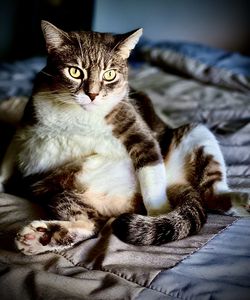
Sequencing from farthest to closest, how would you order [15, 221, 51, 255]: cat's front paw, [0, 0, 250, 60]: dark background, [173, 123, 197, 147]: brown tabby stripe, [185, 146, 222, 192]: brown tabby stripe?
[0, 0, 250, 60]: dark background < [173, 123, 197, 147]: brown tabby stripe < [185, 146, 222, 192]: brown tabby stripe < [15, 221, 51, 255]: cat's front paw

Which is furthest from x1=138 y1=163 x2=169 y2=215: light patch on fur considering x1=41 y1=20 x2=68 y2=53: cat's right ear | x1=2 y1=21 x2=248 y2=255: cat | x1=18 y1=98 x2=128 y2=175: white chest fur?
x1=41 y1=20 x2=68 y2=53: cat's right ear

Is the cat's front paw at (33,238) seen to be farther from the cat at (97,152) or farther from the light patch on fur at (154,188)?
the light patch on fur at (154,188)

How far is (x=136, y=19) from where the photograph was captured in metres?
3.89

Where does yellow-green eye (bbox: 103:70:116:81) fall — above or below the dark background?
below

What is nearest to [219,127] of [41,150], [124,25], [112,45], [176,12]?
[112,45]

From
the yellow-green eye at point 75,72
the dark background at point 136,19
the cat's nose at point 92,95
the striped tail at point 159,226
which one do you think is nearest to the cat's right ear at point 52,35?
the yellow-green eye at point 75,72

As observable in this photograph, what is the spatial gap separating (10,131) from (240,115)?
1.13 metres

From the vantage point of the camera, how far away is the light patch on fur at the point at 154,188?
122 centimetres

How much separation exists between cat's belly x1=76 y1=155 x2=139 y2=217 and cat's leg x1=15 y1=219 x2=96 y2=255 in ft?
0.42

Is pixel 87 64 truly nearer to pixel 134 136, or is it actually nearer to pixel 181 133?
pixel 134 136

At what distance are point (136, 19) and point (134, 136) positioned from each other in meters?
2.79

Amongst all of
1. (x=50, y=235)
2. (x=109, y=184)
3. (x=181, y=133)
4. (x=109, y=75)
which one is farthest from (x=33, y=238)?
(x=181, y=133)

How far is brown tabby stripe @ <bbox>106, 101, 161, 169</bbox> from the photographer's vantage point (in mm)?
1341

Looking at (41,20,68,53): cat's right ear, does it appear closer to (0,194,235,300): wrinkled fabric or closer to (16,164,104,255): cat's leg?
(16,164,104,255): cat's leg
